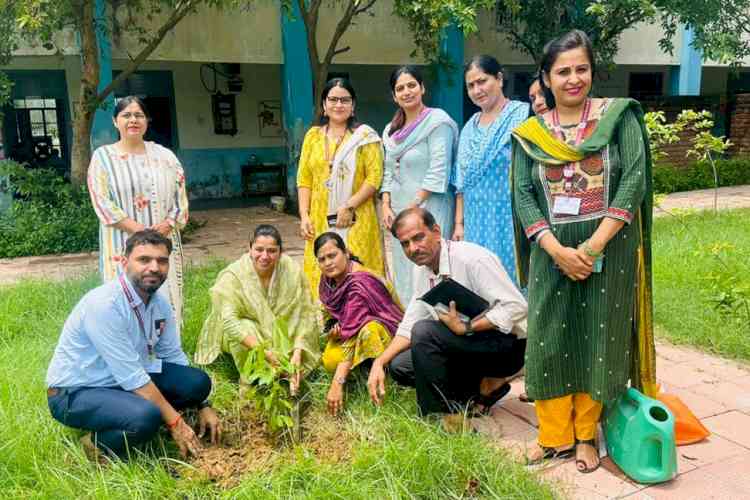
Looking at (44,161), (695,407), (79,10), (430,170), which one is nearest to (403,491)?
(695,407)

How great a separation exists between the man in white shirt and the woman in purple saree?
209 mm

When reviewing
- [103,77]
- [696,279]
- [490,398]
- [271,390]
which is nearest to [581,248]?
[490,398]

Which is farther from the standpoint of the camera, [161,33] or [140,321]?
[161,33]

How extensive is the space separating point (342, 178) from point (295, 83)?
6.31 metres

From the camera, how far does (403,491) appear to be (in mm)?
2320

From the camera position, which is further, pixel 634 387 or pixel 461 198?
pixel 461 198

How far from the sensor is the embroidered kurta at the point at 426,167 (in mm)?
3713

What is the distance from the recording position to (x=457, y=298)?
113 inches

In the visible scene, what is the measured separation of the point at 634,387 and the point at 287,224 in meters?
7.01

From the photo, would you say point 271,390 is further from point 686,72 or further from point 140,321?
point 686,72

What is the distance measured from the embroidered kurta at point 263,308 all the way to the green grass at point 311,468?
0.33 meters

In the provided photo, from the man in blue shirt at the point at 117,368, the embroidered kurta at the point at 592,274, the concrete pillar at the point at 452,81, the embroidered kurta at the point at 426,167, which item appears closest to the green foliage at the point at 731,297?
the embroidered kurta at the point at 426,167

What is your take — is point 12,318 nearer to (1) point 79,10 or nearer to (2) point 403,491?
(2) point 403,491

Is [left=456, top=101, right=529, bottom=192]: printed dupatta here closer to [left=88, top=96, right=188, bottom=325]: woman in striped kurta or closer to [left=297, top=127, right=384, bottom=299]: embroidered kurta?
[left=297, top=127, right=384, bottom=299]: embroidered kurta
